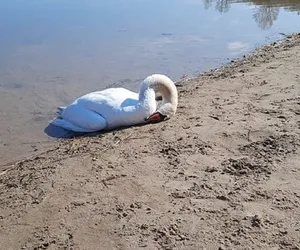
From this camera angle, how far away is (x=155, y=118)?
22.0ft

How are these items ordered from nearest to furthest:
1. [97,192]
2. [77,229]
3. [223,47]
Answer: [77,229], [97,192], [223,47]

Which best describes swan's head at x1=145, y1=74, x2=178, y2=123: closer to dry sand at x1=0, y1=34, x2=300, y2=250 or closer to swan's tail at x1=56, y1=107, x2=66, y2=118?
dry sand at x1=0, y1=34, x2=300, y2=250

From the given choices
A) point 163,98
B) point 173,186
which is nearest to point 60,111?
point 163,98

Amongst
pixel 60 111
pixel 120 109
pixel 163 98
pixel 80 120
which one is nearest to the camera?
pixel 120 109

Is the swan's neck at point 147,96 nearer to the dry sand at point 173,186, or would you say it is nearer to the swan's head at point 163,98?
the swan's head at point 163,98

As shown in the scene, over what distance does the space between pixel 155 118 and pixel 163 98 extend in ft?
1.49

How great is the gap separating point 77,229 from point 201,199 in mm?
1081

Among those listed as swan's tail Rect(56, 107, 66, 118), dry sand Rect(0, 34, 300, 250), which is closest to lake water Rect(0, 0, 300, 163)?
swan's tail Rect(56, 107, 66, 118)

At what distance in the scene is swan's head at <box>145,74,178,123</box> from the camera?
6.71m

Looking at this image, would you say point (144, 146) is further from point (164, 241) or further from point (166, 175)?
point (164, 241)

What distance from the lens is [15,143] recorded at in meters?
6.70

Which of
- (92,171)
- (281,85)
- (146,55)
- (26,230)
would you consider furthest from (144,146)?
(146,55)

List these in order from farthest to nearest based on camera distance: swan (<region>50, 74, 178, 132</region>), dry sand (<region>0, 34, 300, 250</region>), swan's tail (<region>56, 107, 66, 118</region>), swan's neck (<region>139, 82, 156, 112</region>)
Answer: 1. swan's tail (<region>56, 107, 66, 118</region>)
2. swan's neck (<region>139, 82, 156, 112</region>)
3. swan (<region>50, 74, 178, 132</region>)
4. dry sand (<region>0, 34, 300, 250</region>)

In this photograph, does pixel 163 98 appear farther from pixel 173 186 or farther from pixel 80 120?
pixel 173 186
